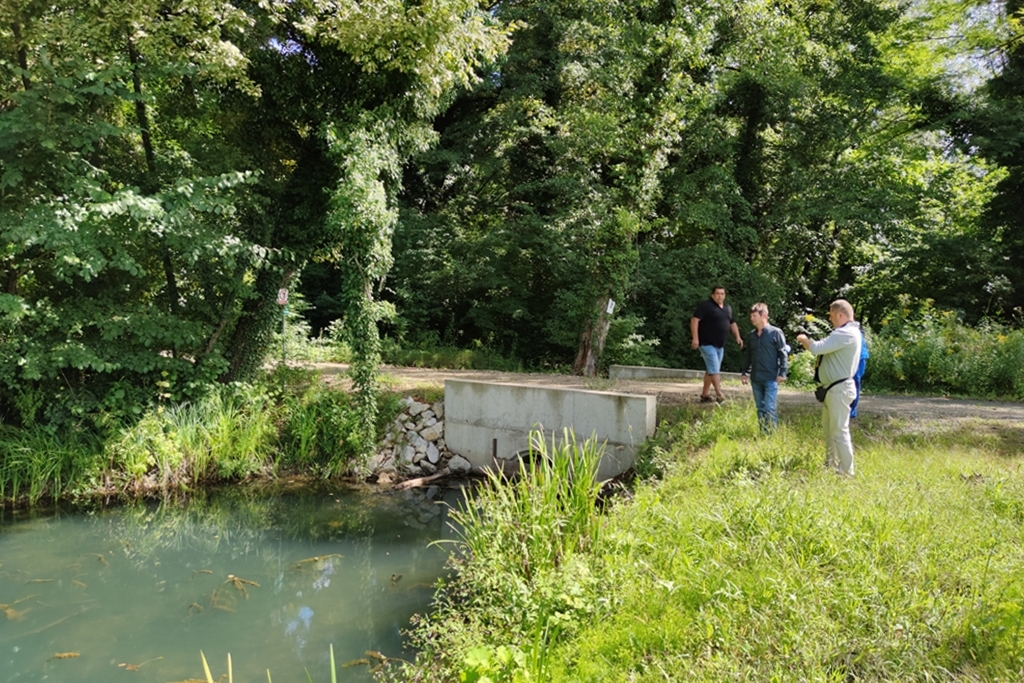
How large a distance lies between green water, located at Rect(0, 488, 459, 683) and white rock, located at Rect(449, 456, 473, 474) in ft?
4.06

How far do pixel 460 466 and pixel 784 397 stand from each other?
516 cm

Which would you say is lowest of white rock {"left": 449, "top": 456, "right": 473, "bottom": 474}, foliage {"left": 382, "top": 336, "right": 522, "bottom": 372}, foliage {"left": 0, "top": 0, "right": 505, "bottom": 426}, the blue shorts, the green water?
the green water

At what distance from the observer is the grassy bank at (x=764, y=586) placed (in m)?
3.12

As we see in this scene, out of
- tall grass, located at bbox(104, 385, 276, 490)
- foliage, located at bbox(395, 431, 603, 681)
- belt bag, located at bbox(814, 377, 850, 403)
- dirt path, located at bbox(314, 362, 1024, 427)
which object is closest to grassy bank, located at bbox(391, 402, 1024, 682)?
foliage, located at bbox(395, 431, 603, 681)

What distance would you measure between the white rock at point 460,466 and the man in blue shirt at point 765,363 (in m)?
4.79

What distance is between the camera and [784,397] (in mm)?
10148

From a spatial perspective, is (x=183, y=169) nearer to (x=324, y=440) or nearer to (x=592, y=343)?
(x=324, y=440)

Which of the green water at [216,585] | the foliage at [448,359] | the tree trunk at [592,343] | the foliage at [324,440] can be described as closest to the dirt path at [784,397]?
the foliage at [324,440]

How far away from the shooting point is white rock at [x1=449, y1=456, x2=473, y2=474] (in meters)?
10.4

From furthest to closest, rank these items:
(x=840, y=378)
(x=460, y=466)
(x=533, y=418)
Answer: (x=460, y=466)
(x=533, y=418)
(x=840, y=378)

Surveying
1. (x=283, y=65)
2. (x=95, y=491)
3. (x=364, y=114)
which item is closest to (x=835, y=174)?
(x=364, y=114)

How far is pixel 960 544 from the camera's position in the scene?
3914 millimetres

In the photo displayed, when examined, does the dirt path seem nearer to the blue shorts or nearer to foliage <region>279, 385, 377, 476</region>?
the blue shorts

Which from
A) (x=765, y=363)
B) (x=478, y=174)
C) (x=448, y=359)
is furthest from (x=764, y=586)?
(x=478, y=174)
